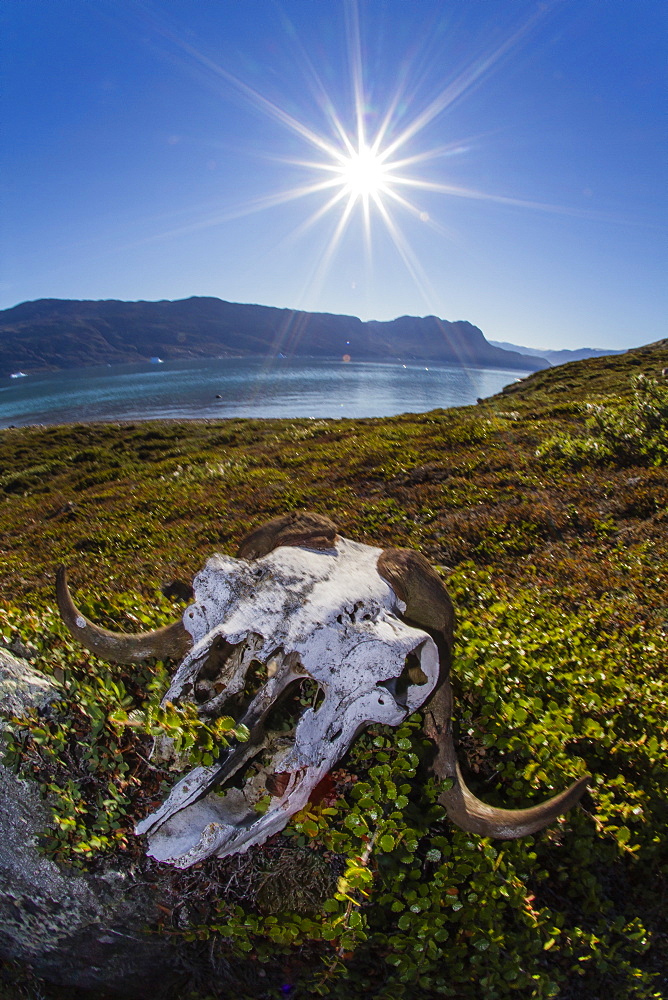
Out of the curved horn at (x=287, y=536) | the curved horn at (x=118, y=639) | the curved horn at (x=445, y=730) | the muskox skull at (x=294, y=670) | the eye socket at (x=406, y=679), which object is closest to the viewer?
the curved horn at (x=445, y=730)

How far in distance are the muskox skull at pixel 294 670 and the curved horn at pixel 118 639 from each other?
11 millimetres

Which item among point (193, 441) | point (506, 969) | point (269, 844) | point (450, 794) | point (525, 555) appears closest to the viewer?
point (506, 969)

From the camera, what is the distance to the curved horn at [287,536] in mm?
4777

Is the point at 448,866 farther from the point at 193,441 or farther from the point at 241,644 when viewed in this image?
the point at 193,441

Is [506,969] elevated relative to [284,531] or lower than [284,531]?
lower

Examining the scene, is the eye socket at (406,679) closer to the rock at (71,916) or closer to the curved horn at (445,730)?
the curved horn at (445,730)

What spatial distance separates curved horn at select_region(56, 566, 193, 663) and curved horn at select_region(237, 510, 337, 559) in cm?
101

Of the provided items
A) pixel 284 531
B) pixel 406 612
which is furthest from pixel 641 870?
pixel 284 531

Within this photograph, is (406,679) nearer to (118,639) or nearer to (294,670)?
(294,670)

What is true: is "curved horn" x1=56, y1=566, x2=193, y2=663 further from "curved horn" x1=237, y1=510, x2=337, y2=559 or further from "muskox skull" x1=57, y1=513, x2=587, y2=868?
"curved horn" x1=237, y1=510, x2=337, y2=559

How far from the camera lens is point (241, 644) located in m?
3.84

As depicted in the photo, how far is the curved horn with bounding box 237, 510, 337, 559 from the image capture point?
4.78 meters

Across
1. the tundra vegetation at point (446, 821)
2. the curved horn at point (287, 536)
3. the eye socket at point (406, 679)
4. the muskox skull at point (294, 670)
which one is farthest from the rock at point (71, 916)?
the curved horn at point (287, 536)

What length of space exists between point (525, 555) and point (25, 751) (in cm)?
812
